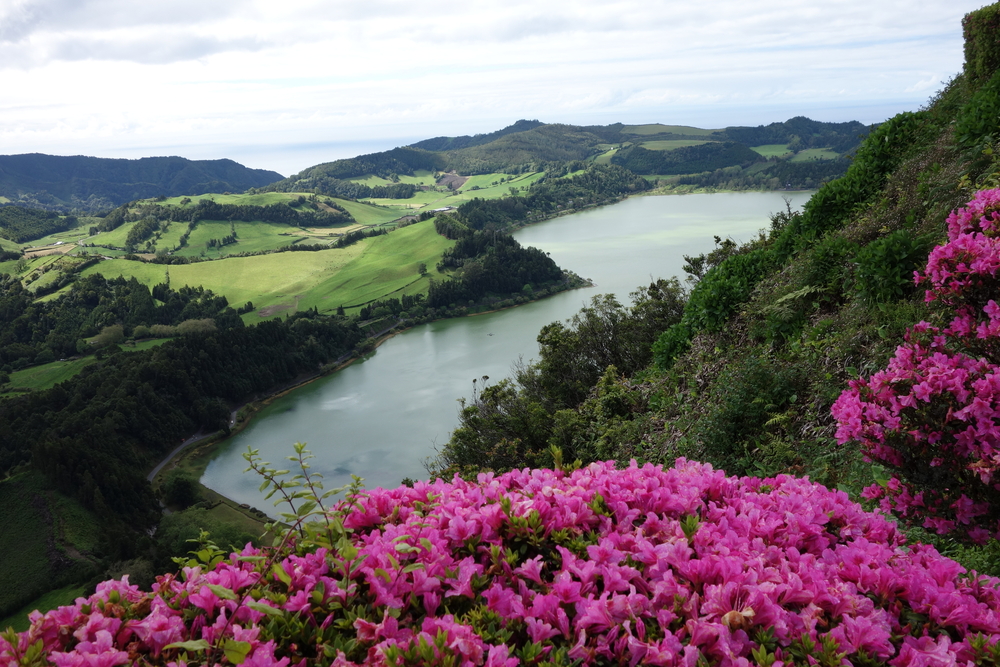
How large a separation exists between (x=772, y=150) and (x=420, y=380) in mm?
160493

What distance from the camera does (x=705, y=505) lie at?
2277 mm

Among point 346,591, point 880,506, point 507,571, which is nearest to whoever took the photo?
point 346,591

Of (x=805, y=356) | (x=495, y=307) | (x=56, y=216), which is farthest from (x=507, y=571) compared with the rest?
(x=56, y=216)

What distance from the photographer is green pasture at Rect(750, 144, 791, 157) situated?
165 metres

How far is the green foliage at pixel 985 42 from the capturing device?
8.96 m

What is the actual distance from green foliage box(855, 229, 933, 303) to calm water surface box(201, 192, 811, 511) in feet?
44.8

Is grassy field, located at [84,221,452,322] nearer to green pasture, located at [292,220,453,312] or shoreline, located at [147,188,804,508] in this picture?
green pasture, located at [292,220,453,312]

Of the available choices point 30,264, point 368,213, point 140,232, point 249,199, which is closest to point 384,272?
point 368,213

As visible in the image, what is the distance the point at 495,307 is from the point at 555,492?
7486 centimetres

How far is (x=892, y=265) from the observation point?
18.6 feet

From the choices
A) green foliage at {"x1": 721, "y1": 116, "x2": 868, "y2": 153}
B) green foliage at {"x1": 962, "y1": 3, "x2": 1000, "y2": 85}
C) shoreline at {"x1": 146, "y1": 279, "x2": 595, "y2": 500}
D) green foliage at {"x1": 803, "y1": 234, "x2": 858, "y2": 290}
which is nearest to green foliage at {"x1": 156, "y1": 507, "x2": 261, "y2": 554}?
shoreline at {"x1": 146, "y1": 279, "x2": 595, "y2": 500}

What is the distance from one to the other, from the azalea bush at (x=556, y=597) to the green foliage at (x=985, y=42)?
1034cm

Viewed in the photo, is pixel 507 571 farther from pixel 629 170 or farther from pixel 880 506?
pixel 629 170

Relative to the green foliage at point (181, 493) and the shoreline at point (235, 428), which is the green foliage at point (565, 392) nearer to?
the shoreline at point (235, 428)
